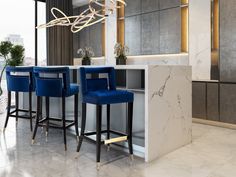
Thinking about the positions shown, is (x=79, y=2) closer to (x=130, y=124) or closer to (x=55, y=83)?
(x=55, y=83)

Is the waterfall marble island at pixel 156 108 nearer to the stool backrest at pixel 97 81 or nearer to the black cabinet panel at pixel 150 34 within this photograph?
the stool backrest at pixel 97 81

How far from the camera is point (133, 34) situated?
246 inches

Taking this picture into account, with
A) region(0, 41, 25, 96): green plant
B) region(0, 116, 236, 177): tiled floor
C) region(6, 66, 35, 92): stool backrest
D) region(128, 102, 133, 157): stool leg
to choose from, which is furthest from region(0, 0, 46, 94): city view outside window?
region(128, 102, 133, 157): stool leg

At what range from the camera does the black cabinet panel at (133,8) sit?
19.8 ft

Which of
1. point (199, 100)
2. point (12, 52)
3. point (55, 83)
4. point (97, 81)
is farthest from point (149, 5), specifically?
point (55, 83)

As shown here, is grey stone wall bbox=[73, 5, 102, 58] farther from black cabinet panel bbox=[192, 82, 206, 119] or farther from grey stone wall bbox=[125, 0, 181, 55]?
black cabinet panel bbox=[192, 82, 206, 119]

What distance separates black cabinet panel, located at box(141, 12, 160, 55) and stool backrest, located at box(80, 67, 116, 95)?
2.79 meters

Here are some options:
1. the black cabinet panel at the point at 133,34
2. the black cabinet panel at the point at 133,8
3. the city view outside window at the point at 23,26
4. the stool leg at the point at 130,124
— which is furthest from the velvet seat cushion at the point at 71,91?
the city view outside window at the point at 23,26

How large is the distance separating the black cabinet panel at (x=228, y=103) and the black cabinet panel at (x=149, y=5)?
235cm

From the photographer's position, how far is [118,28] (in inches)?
265

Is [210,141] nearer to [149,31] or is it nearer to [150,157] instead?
[150,157]

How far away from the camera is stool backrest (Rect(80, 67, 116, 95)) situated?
9.55ft

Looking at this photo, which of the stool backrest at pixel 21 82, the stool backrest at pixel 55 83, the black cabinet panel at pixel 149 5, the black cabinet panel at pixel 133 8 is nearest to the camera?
the stool backrest at pixel 55 83

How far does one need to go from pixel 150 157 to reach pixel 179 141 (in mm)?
666
